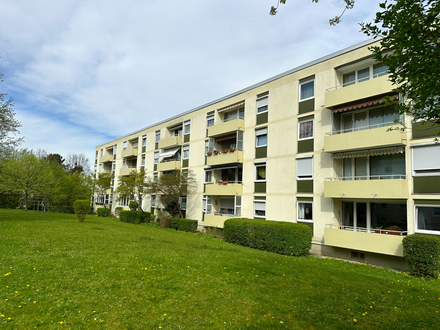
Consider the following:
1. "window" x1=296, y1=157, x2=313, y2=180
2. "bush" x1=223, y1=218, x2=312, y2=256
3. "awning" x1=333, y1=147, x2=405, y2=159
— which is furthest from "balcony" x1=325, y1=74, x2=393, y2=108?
"bush" x1=223, y1=218, x2=312, y2=256

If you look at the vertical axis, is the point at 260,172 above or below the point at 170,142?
below

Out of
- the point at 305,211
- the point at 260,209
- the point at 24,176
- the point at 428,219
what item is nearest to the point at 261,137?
the point at 260,209

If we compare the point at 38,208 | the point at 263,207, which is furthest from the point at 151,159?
the point at 38,208

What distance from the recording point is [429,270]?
36.5 ft

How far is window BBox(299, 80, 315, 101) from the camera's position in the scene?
18.1 meters

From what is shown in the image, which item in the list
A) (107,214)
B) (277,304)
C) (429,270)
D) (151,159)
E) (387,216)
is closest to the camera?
(277,304)

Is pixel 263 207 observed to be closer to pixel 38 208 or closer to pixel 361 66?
pixel 361 66

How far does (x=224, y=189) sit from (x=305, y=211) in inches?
294

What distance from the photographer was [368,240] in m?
13.5

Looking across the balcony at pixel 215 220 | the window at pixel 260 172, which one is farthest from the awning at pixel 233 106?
the balcony at pixel 215 220

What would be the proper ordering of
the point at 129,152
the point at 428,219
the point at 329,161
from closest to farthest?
the point at 428,219, the point at 329,161, the point at 129,152

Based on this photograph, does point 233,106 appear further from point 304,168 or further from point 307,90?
point 304,168

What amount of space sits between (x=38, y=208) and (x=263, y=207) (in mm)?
47909

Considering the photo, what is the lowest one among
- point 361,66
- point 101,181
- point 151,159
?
point 101,181
